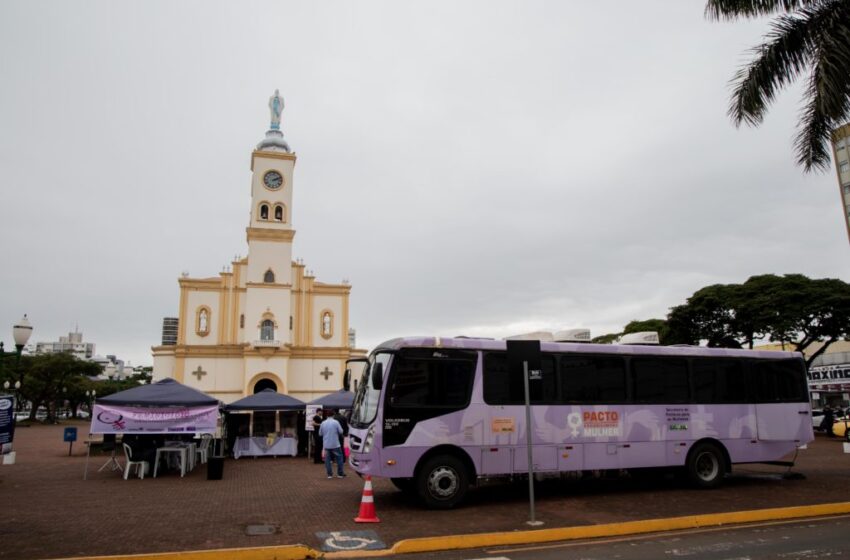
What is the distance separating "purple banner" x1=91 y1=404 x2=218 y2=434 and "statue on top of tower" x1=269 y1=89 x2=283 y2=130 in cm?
3433

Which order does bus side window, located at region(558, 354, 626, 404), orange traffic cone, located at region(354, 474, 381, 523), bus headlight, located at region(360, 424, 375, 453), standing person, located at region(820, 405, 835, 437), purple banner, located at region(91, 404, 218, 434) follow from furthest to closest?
standing person, located at region(820, 405, 835, 437)
purple banner, located at region(91, 404, 218, 434)
bus side window, located at region(558, 354, 626, 404)
bus headlight, located at region(360, 424, 375, 453)
orange traffic cone, located at region(354, 474, 381, 523)

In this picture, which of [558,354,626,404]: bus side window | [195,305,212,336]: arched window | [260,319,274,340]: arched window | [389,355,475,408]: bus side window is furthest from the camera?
[195,305,212,336]: arched window

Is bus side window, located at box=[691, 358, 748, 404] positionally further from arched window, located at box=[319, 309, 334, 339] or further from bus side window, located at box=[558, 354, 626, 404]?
arched window, located at box=[319, 309, 334, 339]

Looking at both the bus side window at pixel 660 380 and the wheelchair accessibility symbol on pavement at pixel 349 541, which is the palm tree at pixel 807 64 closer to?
the bus side window at pixel 660 380

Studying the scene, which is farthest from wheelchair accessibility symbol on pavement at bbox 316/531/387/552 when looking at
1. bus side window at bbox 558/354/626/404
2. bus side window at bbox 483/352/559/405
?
bus side window at bbox 558/354/626/404

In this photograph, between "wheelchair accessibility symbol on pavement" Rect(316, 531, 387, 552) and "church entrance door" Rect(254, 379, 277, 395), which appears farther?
"church entrance door" Rect(254, 379, 277, 395)

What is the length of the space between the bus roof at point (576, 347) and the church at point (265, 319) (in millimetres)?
31147

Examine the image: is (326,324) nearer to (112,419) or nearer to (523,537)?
(112,419)

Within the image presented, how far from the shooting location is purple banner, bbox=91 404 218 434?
589 inches

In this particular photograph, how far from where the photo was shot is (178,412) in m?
15.8

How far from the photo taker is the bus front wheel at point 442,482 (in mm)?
10320

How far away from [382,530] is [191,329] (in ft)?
119

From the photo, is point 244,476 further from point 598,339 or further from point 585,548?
point 598,339

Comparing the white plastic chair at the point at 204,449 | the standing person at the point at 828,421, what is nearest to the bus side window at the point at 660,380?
the white plastic chair at the point at 204,449
